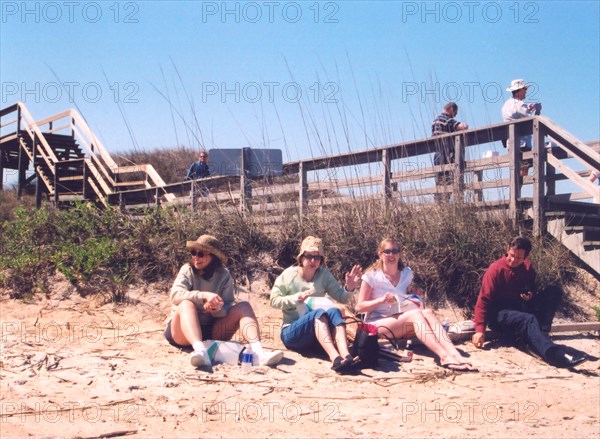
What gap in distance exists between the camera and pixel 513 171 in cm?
855

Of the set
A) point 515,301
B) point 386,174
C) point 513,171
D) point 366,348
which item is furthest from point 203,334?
point 513,171

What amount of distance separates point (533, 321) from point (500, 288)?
460mm

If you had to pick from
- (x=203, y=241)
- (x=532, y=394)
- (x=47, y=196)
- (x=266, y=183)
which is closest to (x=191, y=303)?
(x=203, y=241)

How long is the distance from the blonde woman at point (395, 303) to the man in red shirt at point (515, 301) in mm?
630

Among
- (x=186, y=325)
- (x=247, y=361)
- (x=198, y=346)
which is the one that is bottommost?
(x=247, y=361)

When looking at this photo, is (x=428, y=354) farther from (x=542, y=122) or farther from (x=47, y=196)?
(x=47, y=196)

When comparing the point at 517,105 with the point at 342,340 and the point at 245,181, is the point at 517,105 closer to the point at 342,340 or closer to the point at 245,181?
the point at 245,181

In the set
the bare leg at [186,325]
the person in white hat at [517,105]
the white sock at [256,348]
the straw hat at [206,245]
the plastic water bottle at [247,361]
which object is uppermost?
the person in white hat at [517,105]

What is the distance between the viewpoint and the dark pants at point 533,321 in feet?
21.6

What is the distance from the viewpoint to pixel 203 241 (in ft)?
Result: 21.1

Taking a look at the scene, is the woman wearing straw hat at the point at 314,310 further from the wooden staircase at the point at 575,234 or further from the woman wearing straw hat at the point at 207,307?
the wooden staircase at the point at 575,234

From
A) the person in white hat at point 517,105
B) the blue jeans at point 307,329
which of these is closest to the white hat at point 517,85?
the person in white hat at point 517,105

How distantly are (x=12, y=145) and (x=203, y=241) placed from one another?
16953mm

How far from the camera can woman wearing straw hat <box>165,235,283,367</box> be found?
6.14m
